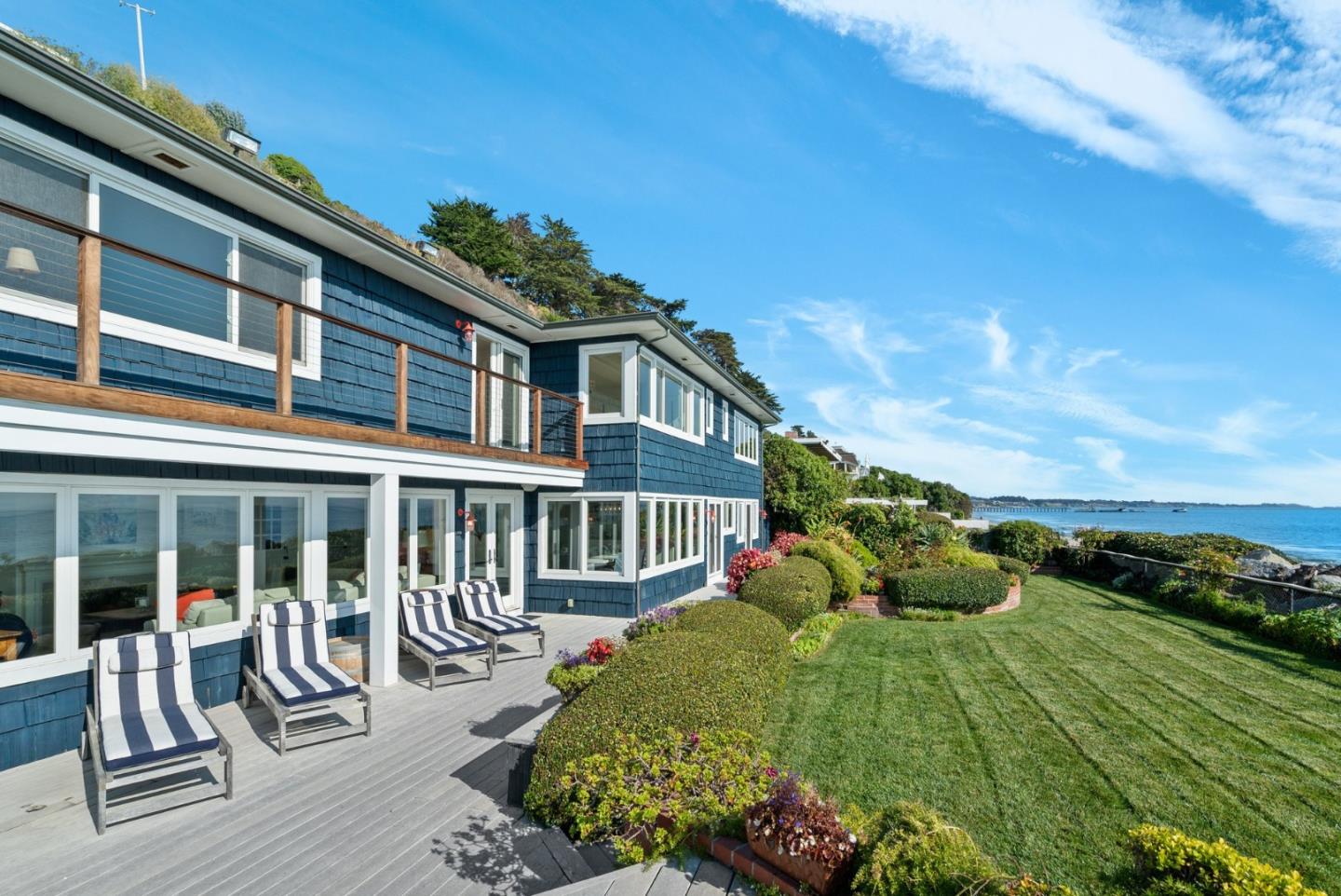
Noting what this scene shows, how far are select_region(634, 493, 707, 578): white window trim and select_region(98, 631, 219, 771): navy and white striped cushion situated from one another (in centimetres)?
756

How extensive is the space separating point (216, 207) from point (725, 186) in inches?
496

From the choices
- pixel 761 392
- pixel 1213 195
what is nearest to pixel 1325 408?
pixel 761 392

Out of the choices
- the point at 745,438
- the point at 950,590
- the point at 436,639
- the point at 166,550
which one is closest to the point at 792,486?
the point at 745,438

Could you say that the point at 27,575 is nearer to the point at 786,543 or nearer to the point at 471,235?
the point at 786,543

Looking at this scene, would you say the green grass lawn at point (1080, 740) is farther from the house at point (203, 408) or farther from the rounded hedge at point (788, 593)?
the house at point (203, 408)

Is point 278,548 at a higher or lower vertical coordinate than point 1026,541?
higher

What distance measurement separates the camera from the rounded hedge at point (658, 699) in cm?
409

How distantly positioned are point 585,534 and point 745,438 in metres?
10.7

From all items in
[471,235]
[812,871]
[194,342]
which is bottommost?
[812,871]

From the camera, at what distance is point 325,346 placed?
26.6 ft

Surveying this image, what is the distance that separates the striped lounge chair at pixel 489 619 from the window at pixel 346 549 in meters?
1.37

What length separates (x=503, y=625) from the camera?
9.01 m

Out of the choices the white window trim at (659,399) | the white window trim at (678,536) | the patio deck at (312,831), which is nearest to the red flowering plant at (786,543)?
the white window trim at (678,536)

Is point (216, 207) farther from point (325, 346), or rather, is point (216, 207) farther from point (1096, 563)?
point (1096, 563)
